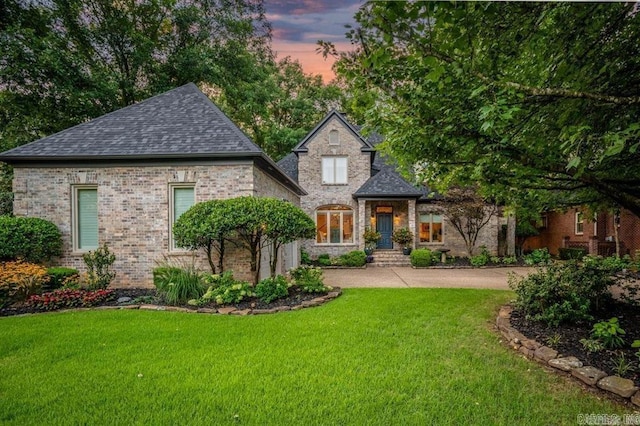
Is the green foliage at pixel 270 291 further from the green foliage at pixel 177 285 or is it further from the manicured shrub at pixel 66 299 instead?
the manicured shrub at pixel 66 299

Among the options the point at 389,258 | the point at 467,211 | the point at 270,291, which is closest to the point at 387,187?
the point at 389,258

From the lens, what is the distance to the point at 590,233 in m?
17.0

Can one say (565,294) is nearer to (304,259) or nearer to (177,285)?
(177,285)

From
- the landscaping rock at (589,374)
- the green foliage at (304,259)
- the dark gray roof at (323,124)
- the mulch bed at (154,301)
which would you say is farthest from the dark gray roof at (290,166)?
the landscaping rock at (589,374)

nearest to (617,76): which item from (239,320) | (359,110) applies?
(359,110)

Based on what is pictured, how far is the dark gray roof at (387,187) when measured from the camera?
52.1 feet

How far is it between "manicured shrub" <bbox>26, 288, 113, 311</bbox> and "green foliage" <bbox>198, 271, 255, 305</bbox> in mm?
2401

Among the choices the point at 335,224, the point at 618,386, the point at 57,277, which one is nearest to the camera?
the point at 618,386

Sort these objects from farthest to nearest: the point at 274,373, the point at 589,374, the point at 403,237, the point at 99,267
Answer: the point at 403,237
the point at 99,267
the point at 274,373
the point at 589,374

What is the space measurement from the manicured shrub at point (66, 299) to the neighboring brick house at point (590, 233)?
54.9ft

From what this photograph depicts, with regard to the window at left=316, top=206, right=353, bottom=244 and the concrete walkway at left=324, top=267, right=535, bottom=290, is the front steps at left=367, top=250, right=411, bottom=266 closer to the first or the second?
the window at left=316, top=206, right=353, bottom=244

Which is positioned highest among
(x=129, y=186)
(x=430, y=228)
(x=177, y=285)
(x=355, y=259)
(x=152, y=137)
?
(x=152, y=137)

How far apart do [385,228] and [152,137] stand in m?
12.7

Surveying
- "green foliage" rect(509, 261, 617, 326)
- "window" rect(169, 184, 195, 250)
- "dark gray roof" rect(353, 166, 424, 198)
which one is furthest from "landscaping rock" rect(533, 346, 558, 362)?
"dark gray roof" rect(353, 166, 424, 198)
